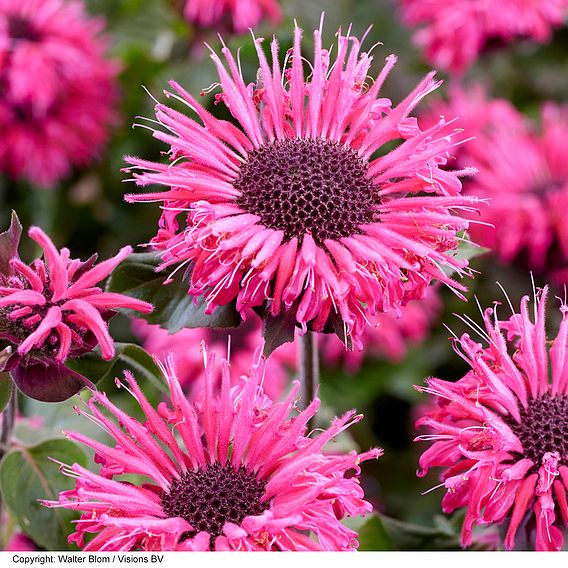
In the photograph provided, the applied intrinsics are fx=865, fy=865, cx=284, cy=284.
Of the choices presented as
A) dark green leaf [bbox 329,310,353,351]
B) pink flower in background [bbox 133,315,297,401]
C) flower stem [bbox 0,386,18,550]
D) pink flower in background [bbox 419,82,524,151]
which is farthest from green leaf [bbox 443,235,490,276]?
pink flower in background [bbox 419,82,524,151]

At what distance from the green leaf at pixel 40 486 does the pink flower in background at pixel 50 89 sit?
52 cm

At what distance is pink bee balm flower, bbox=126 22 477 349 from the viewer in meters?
0.52

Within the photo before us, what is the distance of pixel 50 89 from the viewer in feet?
3.49

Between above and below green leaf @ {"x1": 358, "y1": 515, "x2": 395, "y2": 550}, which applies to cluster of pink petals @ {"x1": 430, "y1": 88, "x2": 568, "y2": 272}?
above

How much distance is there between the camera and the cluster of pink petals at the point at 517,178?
44.1 inches

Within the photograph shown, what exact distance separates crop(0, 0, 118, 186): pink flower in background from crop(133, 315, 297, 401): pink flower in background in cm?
28

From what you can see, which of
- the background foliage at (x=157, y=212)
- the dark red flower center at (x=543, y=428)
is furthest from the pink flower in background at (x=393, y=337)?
the dark red flower center at (x=543, y=428)

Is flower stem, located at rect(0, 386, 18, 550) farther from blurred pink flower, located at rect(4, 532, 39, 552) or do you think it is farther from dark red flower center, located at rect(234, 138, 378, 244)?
dark red flower center, located at rect(234, 138, 378, 244)

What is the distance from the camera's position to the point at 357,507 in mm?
541

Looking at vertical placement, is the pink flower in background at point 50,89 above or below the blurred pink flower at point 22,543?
above

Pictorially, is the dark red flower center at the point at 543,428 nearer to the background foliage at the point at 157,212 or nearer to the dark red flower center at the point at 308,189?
the dark red flower center at the point at 308,189

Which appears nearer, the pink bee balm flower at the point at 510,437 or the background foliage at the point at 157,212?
the pink bee balm flower at the point at 510,437

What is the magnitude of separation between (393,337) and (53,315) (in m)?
0.82
